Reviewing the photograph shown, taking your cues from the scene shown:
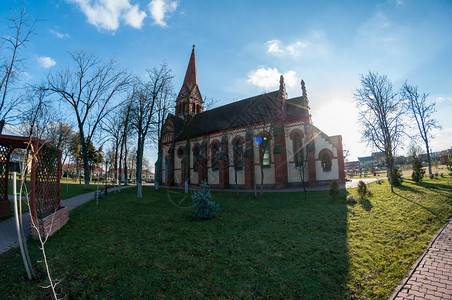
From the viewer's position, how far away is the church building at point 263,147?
61.6 feet

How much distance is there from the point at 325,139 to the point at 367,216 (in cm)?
1265

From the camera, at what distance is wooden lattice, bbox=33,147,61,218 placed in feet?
21.2

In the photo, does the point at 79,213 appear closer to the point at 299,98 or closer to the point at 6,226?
the point at 6,226

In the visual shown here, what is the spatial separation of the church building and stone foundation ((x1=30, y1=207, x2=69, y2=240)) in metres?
10.6

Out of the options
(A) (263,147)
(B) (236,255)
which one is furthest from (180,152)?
(B) (236,255)

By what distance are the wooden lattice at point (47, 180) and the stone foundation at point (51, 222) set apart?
36 cm

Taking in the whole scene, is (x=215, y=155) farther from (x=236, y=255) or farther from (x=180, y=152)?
(x=236, y=255)

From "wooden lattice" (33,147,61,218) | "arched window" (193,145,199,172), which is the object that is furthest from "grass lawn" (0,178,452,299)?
"arched window" (193,145,199,172)

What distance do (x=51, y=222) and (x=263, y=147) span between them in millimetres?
14586

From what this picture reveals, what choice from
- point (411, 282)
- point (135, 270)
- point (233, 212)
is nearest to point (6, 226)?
point (135, 270)

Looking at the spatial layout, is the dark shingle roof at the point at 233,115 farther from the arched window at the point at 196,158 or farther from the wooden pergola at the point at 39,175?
the wooden pergola at the point at 39,175

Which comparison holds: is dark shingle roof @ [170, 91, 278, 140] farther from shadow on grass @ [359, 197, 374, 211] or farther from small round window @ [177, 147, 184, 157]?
shadow on grass @ [359, 197, 374, 211]

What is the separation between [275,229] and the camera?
7535mm

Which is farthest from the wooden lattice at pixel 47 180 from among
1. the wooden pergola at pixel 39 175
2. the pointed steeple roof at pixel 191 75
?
the pointed steeple roof at pixel 191 75
